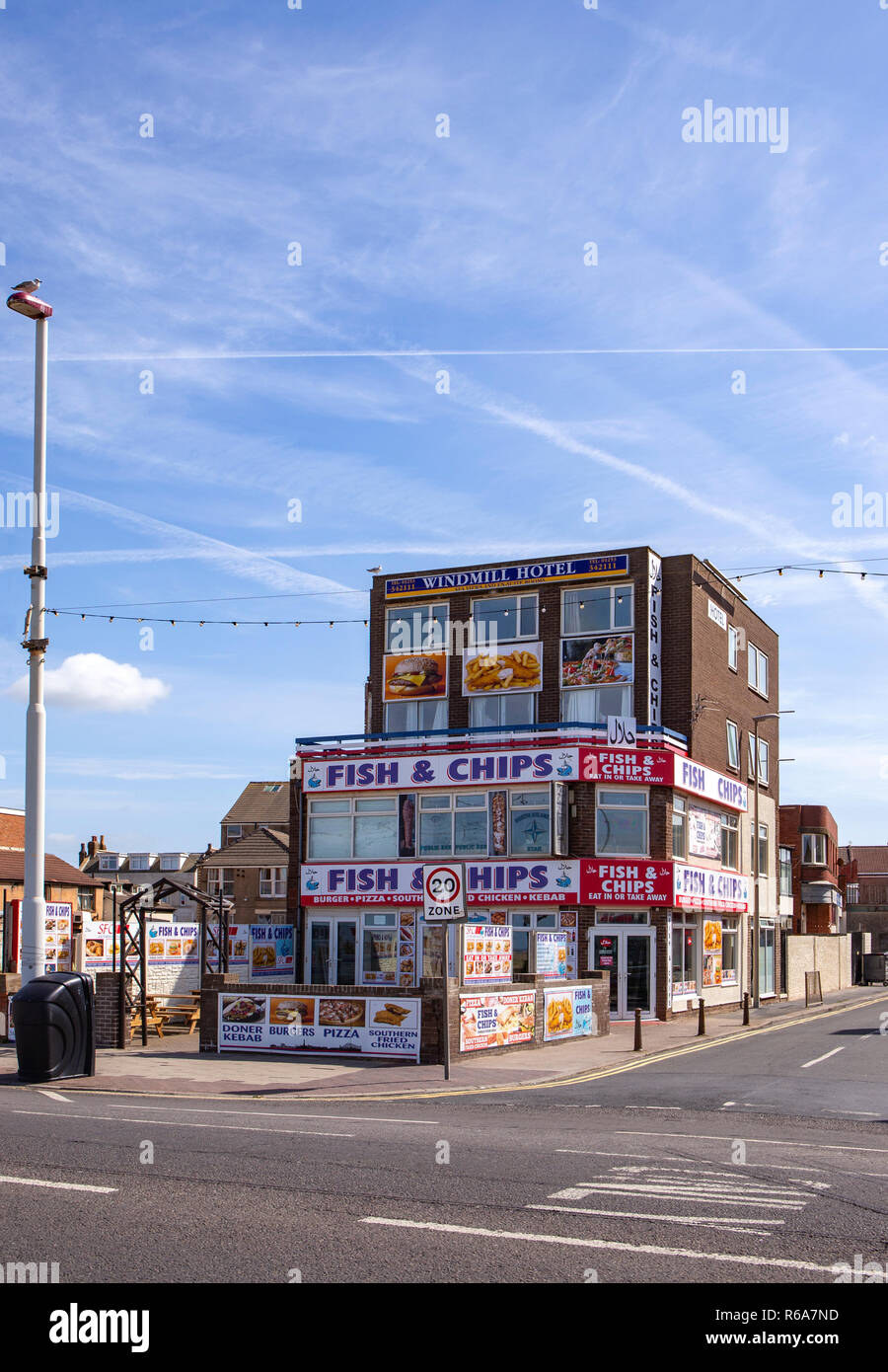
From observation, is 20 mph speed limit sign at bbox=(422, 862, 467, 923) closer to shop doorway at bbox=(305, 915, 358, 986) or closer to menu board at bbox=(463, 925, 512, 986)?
menu board at bbox=(463, 925, 512, 986)

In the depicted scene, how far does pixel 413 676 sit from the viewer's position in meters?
40.5

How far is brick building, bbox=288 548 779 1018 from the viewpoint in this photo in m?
33.2

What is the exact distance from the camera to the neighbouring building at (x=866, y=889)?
3656 inches

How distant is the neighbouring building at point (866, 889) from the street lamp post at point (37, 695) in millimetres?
74507

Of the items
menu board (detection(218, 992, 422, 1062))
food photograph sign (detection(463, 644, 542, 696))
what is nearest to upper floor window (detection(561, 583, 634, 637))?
food photograph sign (detection(463, 644, 542, 696))

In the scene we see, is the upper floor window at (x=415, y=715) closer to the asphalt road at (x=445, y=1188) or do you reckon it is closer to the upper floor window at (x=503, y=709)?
the upper floor window at (x=503, y=709)

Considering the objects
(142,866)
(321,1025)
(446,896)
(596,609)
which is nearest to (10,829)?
(142,866)

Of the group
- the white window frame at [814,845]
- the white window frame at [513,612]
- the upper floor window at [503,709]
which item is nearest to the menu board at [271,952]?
the upper floor window at [503,709]

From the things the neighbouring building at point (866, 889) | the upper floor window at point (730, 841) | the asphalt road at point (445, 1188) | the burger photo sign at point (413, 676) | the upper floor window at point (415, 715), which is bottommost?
the neighbouring building at point (866, 889)

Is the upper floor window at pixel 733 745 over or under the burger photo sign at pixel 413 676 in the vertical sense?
under

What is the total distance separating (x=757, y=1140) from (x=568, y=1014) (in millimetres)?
13064

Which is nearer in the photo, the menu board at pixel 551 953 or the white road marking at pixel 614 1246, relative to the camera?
the white road marking at pixel 614 1246
